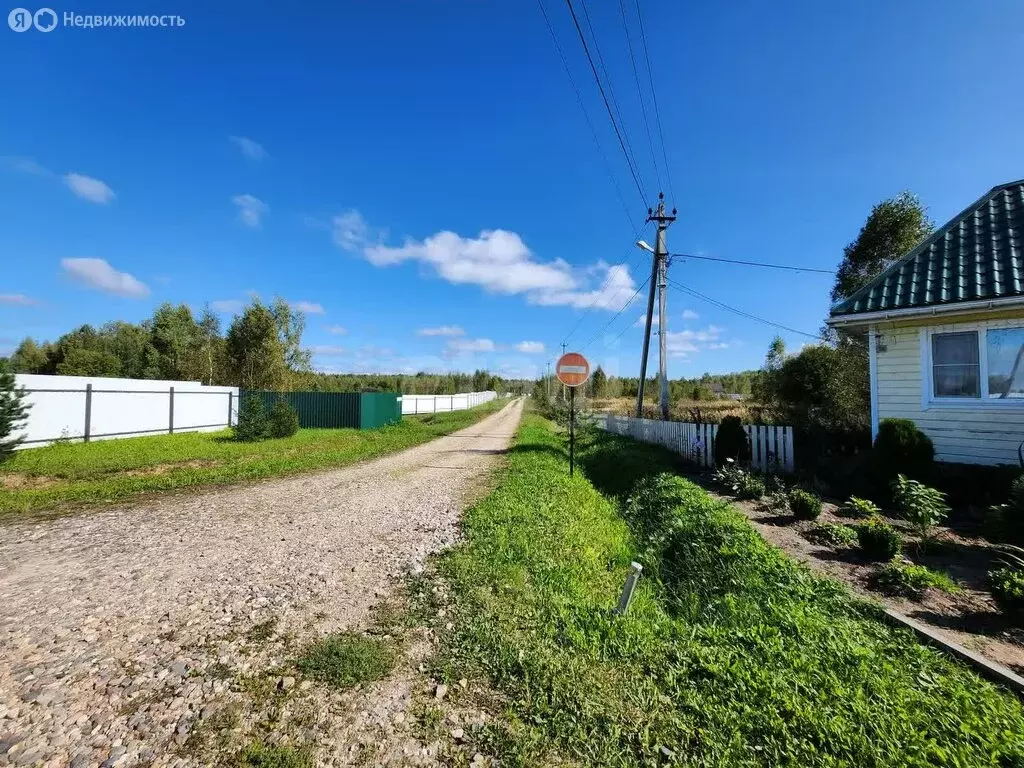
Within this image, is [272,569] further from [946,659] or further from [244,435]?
[244,435]

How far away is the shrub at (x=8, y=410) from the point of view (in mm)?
10133

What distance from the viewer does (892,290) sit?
792 cm

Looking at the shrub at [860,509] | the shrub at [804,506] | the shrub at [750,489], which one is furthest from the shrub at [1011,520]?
the shrub at [750,489]

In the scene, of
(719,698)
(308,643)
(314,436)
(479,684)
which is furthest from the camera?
(314,436)

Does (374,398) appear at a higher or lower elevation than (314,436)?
higher

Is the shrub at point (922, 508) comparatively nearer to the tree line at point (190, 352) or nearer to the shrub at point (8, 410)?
the shrub at point (8, 410)

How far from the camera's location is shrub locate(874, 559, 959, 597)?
151 inches

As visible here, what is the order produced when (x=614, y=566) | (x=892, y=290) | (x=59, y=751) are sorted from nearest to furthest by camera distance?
(x=59, y=751) → (x=614, y=566) → (x=892, y=290)

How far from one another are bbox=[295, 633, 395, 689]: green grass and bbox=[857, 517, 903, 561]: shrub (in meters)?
4.84

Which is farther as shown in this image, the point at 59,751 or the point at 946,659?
the point at 946,659

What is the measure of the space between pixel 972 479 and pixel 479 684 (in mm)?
8274

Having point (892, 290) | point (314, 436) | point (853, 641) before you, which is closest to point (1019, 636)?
point (853, 641)

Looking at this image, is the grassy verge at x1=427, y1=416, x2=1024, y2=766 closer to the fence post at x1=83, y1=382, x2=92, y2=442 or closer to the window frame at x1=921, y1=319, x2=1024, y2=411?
the window frame at x1=921, y1=319, x2=1024, y2=411

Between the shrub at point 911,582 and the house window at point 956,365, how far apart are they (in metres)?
5.06
